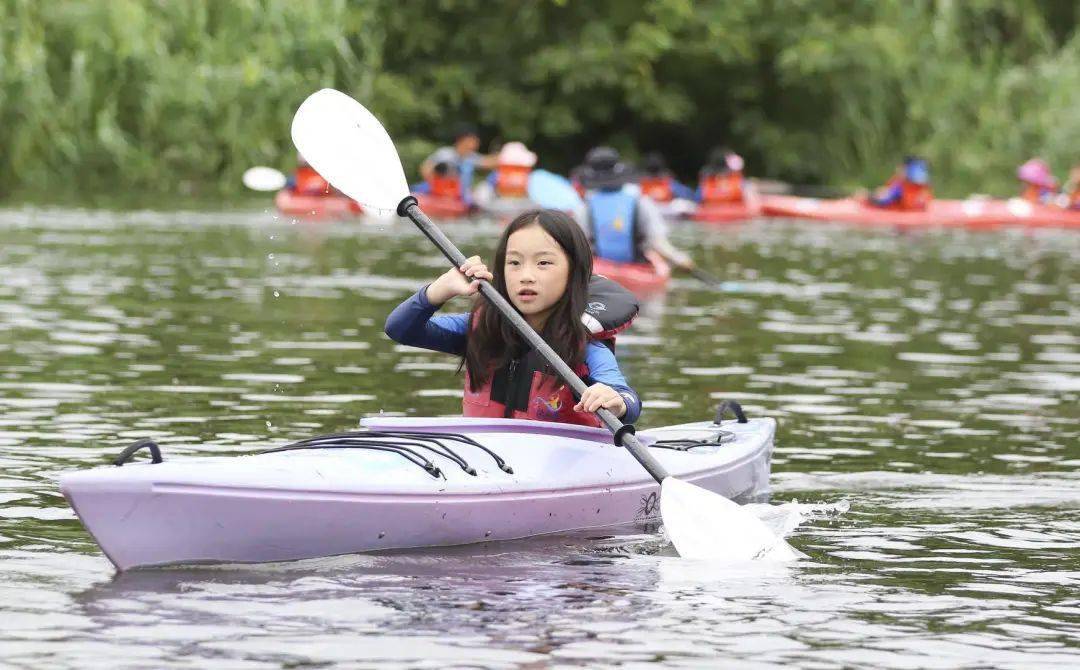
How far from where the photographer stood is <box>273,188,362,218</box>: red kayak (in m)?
26.2

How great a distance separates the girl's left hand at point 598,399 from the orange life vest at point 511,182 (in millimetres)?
20510

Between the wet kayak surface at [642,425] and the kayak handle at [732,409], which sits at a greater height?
the kayak handle at [732,409]

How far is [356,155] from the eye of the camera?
25.2 ft

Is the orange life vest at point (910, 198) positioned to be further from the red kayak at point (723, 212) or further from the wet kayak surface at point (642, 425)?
the wet kayak surface at point (642, 425)

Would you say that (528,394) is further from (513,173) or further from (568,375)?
(513,173)

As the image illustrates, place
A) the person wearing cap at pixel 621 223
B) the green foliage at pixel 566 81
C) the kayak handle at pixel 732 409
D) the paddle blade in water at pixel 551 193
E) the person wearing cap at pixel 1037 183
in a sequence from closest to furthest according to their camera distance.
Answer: the kayak handle at pixel 732 409
the person wearing cap at pixel 621 223
the paddle blade in water at pixel 551 193
the green foliage at pixel 566 81
the person wearing cap at pixel 1037 183

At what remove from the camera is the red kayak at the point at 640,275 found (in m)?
16.0

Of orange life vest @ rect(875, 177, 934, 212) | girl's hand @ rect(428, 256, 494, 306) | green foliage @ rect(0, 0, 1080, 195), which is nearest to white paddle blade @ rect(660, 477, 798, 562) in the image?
girl's hand @ rect(428, 256, 494, 306)

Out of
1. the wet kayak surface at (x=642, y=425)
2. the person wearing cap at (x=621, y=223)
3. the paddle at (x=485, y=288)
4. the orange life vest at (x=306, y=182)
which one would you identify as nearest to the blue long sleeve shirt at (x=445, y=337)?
the paddle at (x=485, y=288)

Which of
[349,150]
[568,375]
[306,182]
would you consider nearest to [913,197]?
[306,182]

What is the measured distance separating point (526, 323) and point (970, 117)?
27.2m

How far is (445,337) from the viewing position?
22.7 ft

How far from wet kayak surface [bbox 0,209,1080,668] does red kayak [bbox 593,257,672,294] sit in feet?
0.53

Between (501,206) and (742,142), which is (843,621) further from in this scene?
(742,142)
